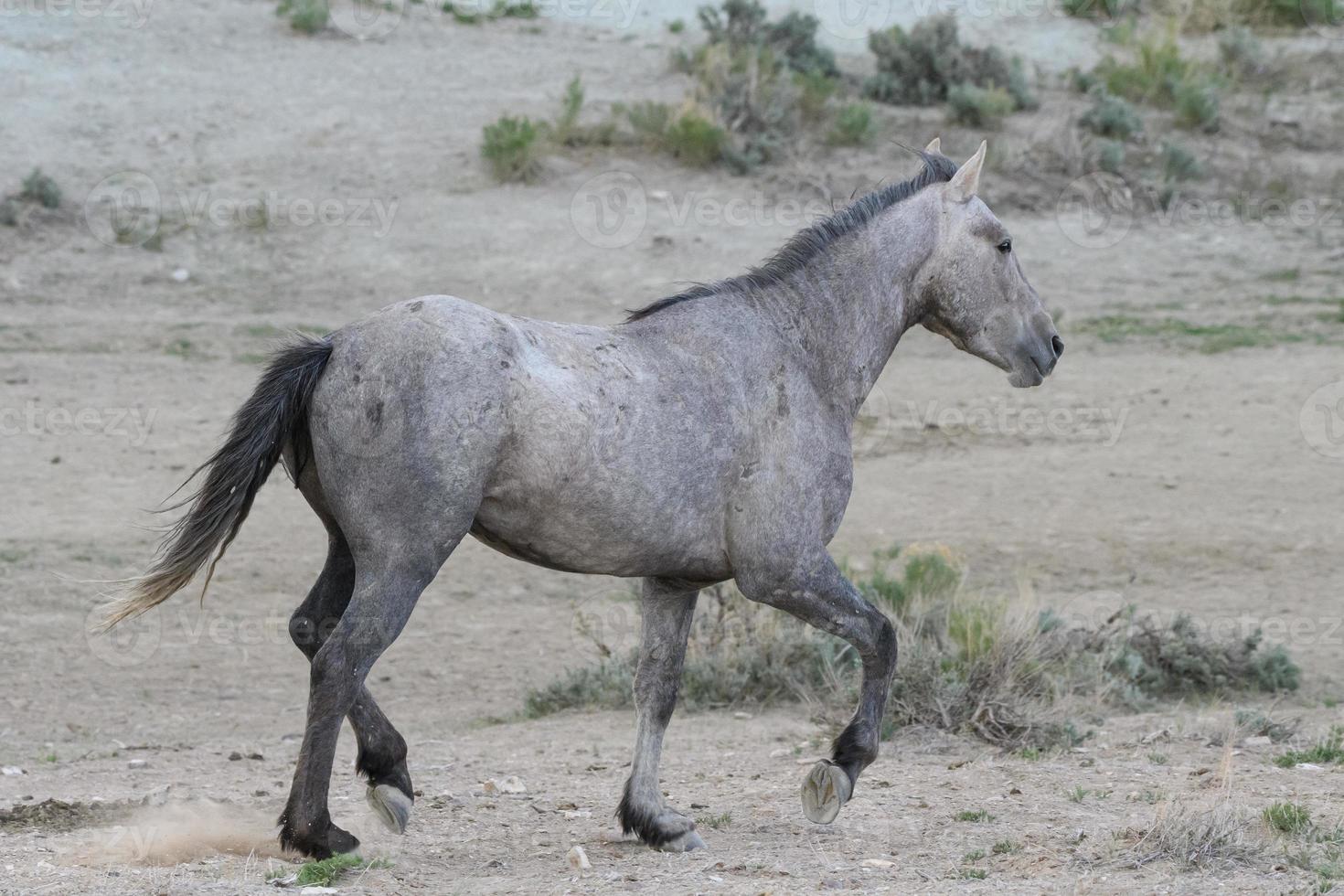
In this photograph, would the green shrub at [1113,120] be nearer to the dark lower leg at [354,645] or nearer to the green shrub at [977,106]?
the green shrub at [977,106]

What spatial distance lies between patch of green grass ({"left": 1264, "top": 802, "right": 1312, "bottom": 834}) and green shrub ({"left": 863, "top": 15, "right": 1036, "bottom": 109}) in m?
12.2

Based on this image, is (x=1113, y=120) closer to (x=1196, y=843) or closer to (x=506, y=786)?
(x=506, y=786)

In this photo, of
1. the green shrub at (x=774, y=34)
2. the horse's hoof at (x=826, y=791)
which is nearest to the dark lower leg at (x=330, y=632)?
the horse's hoof at (x=826, y=791)

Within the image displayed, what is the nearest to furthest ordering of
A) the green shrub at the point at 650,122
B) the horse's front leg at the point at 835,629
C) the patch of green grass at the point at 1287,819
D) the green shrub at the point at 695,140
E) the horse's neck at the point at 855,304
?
the horse's front leg at the point at 835,629 < the patch of green grass at the point at 1287,819 < the horse's neck at the point at 855,304 < the green shrub at the point at 695,140 < the green shrub at the point at 650,122

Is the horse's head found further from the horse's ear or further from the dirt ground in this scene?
the dirt ground

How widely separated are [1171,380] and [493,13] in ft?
31.1

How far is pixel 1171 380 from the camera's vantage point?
1251 cm

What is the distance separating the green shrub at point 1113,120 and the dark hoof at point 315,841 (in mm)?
13275

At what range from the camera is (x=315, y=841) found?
4.85 metres

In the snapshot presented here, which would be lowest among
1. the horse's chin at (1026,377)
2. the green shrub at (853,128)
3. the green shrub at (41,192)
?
the green shrub at (41,192)

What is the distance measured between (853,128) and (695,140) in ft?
5.21

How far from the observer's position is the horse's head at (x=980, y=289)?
5727 millimetres

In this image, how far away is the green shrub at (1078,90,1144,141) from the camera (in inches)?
639

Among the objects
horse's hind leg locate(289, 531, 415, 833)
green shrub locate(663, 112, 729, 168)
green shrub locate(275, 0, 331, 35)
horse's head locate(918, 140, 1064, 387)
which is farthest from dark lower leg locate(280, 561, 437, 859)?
green shrub locate(275, 0, 331, 35)
